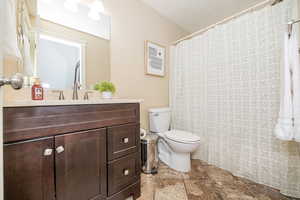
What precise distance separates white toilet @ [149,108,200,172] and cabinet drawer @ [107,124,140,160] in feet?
1.97

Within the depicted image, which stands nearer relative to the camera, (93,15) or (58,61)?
(58,61)

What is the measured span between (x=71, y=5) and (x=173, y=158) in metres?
2.01

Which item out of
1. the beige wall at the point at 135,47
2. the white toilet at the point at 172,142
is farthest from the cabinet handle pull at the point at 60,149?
the white toilet at the point at 172,142

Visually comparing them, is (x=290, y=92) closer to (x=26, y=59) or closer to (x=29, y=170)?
(x=29, y=170)

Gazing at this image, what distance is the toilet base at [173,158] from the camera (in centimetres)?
177

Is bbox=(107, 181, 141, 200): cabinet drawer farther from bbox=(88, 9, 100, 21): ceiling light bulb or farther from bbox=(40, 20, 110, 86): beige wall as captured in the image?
bbox=(88, 9, 100, 21): ceiling light bulb

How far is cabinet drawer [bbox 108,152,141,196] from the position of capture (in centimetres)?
108

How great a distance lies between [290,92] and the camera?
3.89 feet

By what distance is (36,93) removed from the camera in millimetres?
1035

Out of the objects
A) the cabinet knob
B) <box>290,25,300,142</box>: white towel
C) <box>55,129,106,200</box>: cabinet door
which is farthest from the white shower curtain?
the cabinet knob

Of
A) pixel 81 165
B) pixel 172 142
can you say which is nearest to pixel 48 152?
pixel 81 165

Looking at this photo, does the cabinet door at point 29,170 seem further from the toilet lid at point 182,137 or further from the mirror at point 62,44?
the toilet lid at point 182,137

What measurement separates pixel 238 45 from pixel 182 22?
1210 millimetres

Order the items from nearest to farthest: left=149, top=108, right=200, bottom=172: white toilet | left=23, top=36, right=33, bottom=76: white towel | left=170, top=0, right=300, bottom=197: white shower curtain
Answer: left=23, top=36, right=33, bottom=76: white towel
left=170, top=0, right=300, bottom=197: white shower curtain
left=149, top=108, right=200, bottom=172: white toilet
